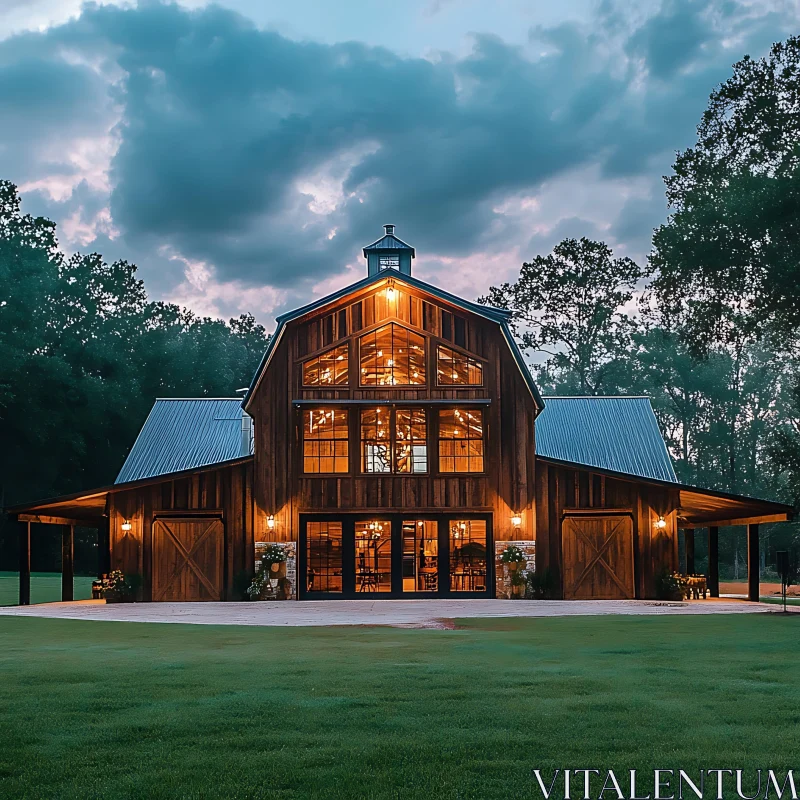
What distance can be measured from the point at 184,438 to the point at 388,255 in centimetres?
809

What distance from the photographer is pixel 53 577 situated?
41156 mm

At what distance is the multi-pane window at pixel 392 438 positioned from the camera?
2497 centimetres

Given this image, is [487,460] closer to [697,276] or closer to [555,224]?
[697,276]

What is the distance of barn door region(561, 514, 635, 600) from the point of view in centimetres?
2480

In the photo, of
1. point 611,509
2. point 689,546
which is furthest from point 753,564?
point 689,546

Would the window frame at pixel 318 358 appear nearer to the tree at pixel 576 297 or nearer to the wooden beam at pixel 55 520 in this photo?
the wooden beam at pixel 55 520

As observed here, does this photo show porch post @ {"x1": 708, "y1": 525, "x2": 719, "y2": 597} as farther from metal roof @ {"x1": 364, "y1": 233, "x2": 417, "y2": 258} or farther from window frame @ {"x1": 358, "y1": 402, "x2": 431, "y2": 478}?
metal roof @ {"x1": 364, "y1": 233, "x2": 417, "y2": 258}

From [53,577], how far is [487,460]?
76.6 feet

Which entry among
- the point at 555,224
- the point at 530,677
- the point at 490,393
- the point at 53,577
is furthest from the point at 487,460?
the point at 555,224

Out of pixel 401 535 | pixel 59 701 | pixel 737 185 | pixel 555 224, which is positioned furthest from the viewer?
pixel 555 224

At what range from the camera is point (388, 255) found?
3017 centimetres

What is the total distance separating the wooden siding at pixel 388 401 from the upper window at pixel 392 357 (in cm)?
19

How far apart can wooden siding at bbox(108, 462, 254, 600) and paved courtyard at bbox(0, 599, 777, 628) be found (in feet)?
4.72

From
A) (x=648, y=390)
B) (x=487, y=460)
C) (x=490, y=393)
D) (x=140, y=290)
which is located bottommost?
(x=487, y=460)
